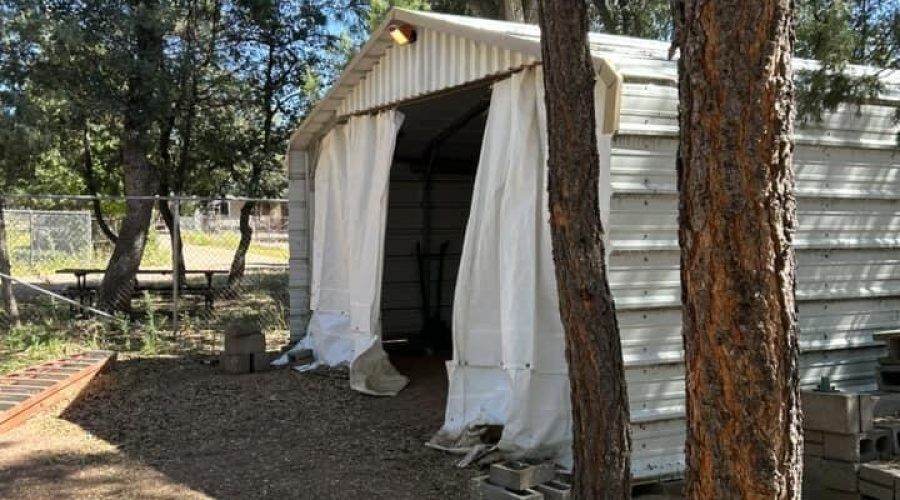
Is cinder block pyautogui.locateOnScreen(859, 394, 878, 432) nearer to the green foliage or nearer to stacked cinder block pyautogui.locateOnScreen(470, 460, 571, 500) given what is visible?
stacked cinder block pyautogui.locateOnScreen(470, 460, 571, 500)

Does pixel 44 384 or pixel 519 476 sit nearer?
pixel 519 476

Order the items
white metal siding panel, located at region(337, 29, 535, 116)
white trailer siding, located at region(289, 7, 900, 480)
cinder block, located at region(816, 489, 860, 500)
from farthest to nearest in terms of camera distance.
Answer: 1. white metal siding panel, located at region(337, 29, 535, 116)
2. white trailer siding, located at region(289, 7, 900, 480)
3. cinder block, located at region(816, 489, 860, 500)

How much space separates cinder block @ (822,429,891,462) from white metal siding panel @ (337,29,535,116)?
3.16 metres

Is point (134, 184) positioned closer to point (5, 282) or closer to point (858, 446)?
point (5, 282)

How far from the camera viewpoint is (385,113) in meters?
8.12

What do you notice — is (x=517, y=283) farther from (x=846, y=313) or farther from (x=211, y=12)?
(x=211, y=12)

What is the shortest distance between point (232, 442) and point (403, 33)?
12.7ft

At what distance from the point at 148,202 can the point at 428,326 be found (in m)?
4.82

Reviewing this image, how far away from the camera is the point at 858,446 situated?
4676 mm

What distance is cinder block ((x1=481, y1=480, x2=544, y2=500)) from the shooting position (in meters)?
4.48

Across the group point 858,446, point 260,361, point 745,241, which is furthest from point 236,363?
point 745,241

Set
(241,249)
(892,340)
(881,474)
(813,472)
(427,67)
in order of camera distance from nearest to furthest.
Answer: (881,474)
(813,472)
(892,340)
(427,67)
(241,249)

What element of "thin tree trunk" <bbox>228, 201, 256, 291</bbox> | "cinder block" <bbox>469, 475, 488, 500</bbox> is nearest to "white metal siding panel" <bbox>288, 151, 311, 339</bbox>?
"thin tree trunk" <bbox>228, 201, 256, 291</bbox>

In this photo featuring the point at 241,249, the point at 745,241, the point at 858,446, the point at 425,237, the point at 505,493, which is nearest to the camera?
the point at 745,241
